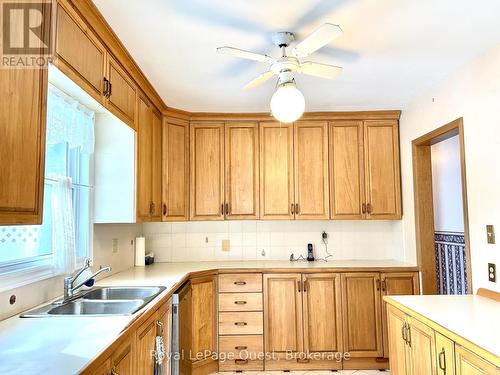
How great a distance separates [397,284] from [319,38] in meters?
2.45

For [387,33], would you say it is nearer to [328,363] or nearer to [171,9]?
[171,9]

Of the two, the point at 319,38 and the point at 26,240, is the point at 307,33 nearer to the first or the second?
the point at 319,38

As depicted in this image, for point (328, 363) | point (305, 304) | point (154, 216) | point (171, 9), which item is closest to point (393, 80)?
point (171, 9)

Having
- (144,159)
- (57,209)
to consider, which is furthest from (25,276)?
(144,159)

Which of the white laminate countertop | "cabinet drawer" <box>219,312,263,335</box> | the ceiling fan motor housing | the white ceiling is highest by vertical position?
the white ceiling

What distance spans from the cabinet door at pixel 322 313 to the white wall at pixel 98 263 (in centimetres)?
165

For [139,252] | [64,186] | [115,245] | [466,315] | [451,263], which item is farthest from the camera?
[451,263]

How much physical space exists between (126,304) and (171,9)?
166cm

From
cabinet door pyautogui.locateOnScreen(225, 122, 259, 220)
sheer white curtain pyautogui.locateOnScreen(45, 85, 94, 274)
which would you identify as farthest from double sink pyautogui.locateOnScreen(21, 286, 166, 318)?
cabinet door pyautogui.locateOnScreen(225, 122, 259, 220)

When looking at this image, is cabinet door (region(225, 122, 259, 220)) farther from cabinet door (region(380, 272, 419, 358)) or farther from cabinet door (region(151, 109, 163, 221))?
cabinet door (region(380, 272, 419, 358))

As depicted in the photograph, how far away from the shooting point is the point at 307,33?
6.94 feet

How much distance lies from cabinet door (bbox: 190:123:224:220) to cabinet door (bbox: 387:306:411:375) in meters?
1.88

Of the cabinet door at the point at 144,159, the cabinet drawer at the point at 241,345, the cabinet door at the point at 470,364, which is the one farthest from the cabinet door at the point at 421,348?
the cabinet door at the point at 144,159

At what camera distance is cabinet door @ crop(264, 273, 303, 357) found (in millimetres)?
3291
